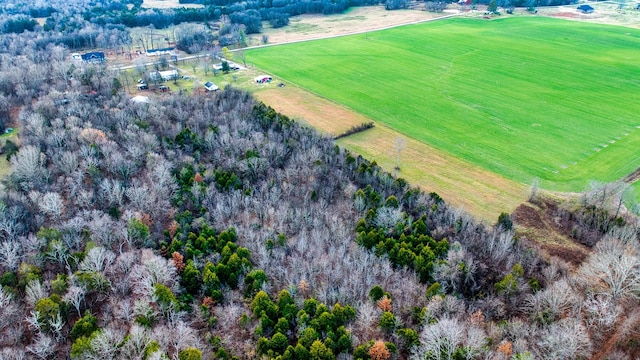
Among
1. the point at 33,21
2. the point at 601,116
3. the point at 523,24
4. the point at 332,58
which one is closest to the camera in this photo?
the point at 601,116

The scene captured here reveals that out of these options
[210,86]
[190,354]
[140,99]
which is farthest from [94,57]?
[190,354]

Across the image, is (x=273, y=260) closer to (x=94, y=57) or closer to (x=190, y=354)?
(x=190, y=354)

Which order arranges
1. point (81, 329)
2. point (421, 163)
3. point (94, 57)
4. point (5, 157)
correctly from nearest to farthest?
point (81, 329)
point (421, 163)
point (5, 157)
point (94, 57)

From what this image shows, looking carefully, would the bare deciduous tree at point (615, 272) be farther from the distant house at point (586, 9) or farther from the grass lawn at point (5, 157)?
the distant house at point (586, 9)

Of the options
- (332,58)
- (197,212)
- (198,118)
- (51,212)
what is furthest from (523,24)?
(51,212)

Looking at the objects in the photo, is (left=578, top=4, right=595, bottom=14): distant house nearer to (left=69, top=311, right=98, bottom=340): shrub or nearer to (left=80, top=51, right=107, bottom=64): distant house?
(left=80, top=51, right=107, bottom=64): distant house

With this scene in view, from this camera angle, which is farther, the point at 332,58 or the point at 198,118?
the point at 332,58

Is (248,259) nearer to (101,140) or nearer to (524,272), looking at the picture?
(524,272)

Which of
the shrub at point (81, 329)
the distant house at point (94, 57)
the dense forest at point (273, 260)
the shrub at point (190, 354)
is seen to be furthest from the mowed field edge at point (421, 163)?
the distant house at point (94, 57)
